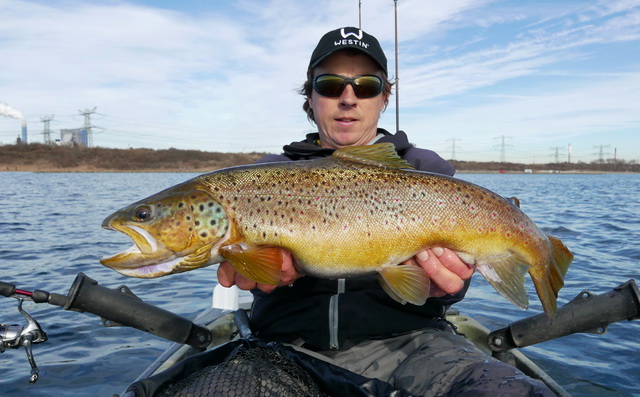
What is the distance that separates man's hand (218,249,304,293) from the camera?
288 cm

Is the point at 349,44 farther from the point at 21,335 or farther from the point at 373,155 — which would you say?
the point at 21,335

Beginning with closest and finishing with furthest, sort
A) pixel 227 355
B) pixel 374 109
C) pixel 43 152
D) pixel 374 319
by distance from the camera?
1. pixel 227 355
2. pixel 374 319
3. pixel 374 109
4. pixel 43 152

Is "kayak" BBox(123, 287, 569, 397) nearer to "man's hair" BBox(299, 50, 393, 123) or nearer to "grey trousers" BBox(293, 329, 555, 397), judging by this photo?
"grey trousers" BBox(293, 329, 555, 397)

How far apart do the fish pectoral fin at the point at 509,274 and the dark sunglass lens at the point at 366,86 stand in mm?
1841

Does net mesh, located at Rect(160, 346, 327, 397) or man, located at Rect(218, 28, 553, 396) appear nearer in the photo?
net mesh, located at Rect(160, 346, 327, 397)

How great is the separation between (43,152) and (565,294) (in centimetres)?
11290

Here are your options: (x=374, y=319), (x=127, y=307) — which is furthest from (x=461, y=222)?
(x=127, y=307)

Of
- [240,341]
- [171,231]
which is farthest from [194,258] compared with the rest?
[240,341]

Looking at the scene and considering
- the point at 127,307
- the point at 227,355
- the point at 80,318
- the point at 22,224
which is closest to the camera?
the point at 227,355

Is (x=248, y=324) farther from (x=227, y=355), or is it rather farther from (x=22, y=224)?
(x=22, y=224)

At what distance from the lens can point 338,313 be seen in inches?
128

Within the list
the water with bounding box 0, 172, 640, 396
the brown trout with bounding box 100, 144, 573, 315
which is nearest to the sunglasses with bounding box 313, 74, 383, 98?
the brown trout with bounding box 100, 144, 573, 315

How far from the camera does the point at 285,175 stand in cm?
301

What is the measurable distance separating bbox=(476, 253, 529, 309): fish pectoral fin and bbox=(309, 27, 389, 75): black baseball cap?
2.05m
